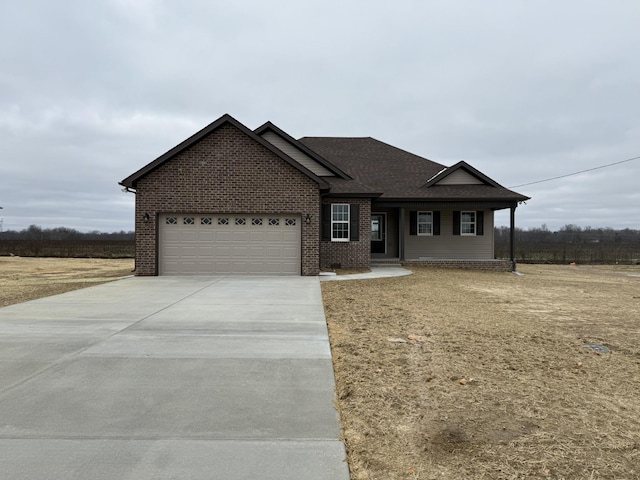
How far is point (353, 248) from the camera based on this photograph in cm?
1795

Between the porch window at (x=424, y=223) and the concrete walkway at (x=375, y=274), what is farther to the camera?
the porch window at (x=424, y=223)

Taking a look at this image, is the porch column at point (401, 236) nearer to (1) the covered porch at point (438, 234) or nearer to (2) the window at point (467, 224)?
(1) the covered porch at point (438, 234)

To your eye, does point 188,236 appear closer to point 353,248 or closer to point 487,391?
point 353,248

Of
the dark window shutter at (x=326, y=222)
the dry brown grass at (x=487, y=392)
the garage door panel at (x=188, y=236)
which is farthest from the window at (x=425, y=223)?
the dry brown grass at (x=487, y=392)

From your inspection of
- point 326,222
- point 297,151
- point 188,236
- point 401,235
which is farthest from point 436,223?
point 188,236

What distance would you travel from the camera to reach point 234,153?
15.3 meters

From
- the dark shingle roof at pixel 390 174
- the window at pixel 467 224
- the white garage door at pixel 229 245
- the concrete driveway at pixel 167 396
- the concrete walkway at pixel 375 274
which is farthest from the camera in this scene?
the window at pixel 467 224

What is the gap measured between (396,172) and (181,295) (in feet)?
45.7

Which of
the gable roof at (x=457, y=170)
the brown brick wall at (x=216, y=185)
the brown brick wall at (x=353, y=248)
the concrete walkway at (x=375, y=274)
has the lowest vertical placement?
the concrete walkway at (x=375, y=274)

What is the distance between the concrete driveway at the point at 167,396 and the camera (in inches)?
119

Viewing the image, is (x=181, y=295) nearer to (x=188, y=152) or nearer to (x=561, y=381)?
(x=188, y=152)

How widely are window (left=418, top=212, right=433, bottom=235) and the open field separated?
11.4m

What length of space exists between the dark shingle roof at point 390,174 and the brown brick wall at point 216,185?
3.03 meters

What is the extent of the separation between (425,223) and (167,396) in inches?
692
